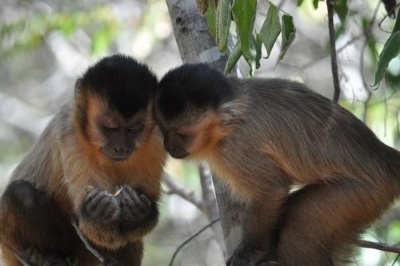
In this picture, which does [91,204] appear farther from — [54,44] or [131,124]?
[54,44]

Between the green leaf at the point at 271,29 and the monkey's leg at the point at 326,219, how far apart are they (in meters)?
0.90

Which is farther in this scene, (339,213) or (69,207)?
(69,207)

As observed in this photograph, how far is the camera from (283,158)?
4.03 metres

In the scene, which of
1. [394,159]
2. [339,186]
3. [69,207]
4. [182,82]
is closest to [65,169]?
[69,207]

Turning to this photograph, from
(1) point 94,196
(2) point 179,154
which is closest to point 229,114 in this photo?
(2) point 179,154

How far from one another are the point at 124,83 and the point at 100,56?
13.3 feet

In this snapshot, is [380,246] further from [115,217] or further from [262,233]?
[115,217]

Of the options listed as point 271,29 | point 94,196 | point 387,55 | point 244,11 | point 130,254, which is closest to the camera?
point 244,11

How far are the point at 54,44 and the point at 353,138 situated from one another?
25.3 feet

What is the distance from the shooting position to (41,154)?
4.72 m

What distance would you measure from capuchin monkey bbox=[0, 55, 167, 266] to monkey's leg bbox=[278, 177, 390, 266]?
799 millimetres

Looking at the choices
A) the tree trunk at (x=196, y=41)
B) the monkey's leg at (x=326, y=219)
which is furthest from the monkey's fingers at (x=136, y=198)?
the monkey's leg at (x=326, y=219)

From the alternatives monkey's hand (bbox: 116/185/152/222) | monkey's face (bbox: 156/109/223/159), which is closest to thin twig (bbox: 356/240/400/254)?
monkey's face (bbox: 156/109/223/159)

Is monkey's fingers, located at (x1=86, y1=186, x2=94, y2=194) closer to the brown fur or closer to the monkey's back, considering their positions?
the brown fur
